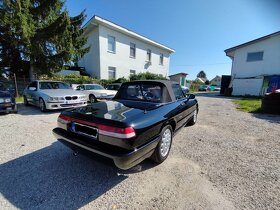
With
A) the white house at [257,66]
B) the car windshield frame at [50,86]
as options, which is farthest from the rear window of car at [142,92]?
the white house at [257,66]

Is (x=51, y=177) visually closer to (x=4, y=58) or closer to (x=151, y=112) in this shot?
(x=151, y=112)

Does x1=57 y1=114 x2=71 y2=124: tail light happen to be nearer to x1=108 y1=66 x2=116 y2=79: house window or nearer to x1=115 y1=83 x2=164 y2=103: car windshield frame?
x1=115 y1=83 x2=164 y2=103: car windshield frame

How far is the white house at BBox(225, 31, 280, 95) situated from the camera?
1591cm

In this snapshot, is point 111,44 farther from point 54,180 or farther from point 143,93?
point 54,180

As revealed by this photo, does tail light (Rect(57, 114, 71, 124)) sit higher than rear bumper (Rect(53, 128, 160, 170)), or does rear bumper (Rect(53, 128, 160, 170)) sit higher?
tail light (Rect(57, 114, 71, 124))

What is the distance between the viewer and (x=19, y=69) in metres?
12.9

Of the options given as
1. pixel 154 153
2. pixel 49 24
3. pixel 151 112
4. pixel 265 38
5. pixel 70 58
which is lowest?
pixel 154 153

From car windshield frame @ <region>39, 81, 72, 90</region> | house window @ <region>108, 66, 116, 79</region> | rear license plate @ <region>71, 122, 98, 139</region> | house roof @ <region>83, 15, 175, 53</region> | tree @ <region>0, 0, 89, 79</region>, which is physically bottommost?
rear license plate @ <region>71, 122, 98, 139</region>

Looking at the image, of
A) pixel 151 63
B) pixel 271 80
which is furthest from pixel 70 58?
pixel 271 80

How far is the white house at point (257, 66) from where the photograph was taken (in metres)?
15.9

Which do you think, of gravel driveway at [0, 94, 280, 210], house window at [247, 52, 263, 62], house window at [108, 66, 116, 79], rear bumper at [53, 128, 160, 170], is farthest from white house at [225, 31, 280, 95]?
rear bumper at [53, 128, 160, 170]

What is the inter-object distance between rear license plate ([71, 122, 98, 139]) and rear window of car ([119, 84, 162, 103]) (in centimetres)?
143

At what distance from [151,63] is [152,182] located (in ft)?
62.2

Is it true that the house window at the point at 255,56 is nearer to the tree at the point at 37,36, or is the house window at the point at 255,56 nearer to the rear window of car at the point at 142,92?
the tree at the point at 37,36
